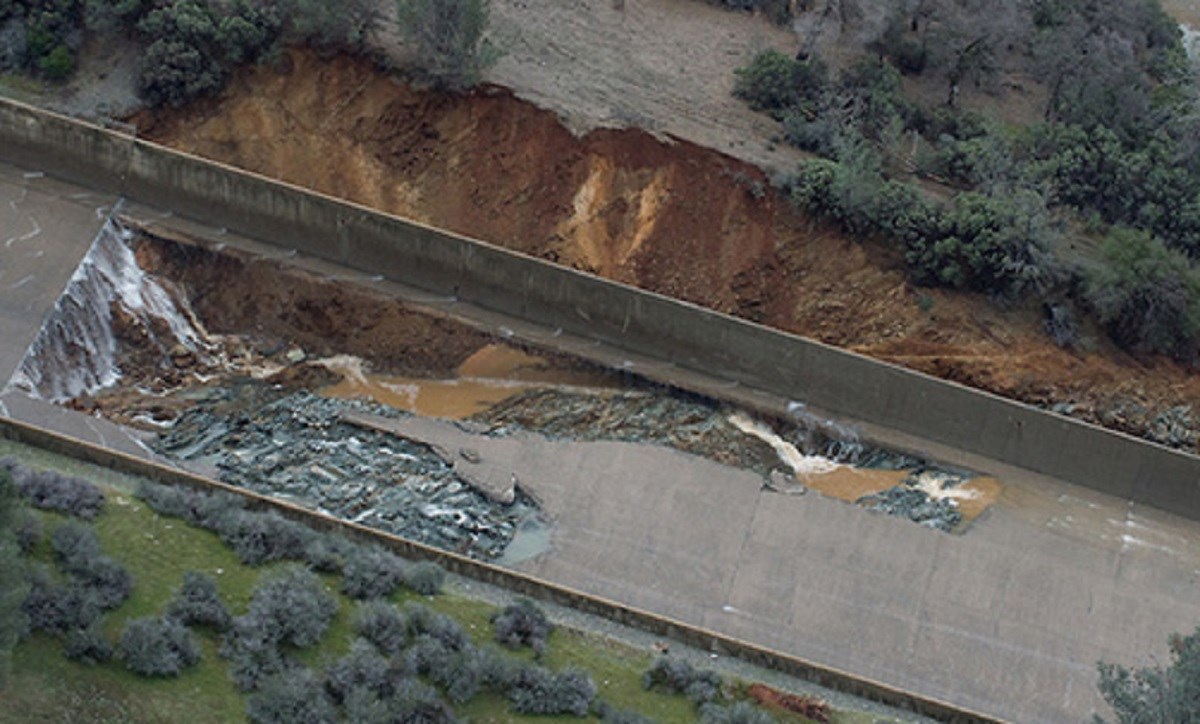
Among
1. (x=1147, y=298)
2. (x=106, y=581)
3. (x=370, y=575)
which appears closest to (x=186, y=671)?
(x=106, y=581)

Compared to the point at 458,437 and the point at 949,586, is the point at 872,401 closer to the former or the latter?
the point at 949,586

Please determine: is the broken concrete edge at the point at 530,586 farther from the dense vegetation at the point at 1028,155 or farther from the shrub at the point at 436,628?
the dense vegetation at the point at 1028,155

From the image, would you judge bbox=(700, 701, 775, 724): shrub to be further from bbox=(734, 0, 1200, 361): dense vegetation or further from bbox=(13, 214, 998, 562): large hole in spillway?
bbox=(734, 0, 1200, 361): dense vegetation

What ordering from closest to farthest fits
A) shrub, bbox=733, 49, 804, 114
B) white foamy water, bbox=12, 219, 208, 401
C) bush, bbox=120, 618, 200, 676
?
bush, bbox=120, 618, 200, 676 < white foamy water, bbox=12, 219, 208, 401 < shrub, bbox=733, 49, 804, 114

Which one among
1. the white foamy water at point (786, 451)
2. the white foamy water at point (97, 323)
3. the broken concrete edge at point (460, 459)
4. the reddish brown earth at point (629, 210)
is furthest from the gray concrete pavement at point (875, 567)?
the reddish brown earth at point (629, 210)

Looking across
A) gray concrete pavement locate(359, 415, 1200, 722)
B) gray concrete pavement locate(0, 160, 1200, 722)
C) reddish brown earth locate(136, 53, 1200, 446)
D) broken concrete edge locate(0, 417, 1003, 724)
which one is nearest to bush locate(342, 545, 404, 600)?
broken concrete edge locate(0, 417, 1003, 724)

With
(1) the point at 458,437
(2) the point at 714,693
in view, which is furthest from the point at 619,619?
(1) the point at 458,437
